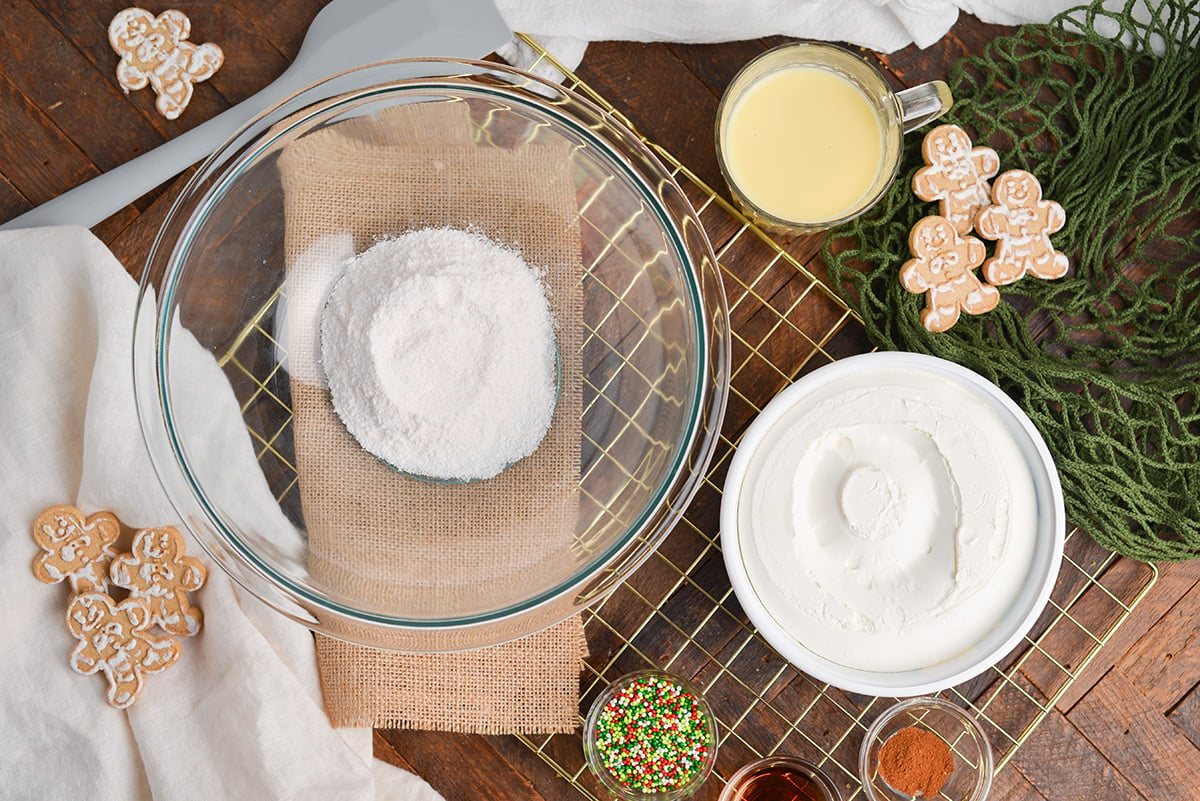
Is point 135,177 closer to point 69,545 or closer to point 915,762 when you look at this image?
point 69,545

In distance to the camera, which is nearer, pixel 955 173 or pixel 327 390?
pixel 327 390

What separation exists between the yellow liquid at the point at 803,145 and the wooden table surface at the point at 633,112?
4cm

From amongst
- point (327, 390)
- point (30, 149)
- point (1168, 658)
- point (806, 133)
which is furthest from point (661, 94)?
point (1168, 658)

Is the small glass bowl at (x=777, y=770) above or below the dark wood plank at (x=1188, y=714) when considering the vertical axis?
above

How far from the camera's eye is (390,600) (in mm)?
742

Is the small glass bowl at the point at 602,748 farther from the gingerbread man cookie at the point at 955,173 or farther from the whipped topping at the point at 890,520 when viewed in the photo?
the gingerbread man cookie at the point at 955,173

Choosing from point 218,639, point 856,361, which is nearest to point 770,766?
point 856,361

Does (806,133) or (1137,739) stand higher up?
(806,133)

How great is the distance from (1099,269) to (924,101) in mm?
224

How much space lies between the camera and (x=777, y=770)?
88 cm

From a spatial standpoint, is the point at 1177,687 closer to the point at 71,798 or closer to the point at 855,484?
the point at 855,484

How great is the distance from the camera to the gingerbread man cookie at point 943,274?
85 cm

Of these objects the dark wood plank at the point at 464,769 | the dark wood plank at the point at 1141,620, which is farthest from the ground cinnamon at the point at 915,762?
the dark wood plank at the point at 464,769

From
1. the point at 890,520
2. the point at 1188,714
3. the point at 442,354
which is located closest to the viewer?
the point at 442,354
